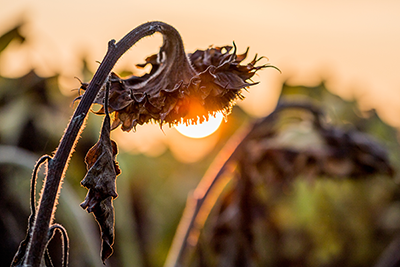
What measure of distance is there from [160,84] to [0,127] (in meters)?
1.20

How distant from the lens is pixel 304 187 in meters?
1.92

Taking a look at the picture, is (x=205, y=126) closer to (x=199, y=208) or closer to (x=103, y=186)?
(x=103, y=186)

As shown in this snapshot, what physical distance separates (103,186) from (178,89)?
144 millimetres

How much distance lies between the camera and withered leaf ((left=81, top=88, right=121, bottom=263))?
0.35 m

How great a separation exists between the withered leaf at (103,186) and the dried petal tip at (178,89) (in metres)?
0.05

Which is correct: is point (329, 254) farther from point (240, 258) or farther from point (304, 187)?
point (240, 258)

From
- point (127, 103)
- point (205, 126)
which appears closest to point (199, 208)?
point (205, 126)

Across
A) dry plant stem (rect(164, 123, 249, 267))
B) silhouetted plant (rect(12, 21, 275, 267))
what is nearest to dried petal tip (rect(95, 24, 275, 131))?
silhouetted plant (rect(12, 21, 275, 267))

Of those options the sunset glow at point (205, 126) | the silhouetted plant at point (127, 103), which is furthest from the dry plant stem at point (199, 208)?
the silhouetted plant at point (127, 103)

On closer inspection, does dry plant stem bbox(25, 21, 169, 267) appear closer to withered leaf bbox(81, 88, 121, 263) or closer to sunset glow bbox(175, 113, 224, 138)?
withered leaf bbox(81, 88, 121, 263)

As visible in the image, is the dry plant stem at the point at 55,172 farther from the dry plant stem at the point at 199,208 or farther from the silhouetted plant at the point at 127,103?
the dry plant stem at the point at 199,208

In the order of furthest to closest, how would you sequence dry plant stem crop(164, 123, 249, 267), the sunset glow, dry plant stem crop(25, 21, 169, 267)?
1. dry plant stem crop(164, 123, 249, 267)
2. the sunset glow
3. dry plant stem crop(25, 21, 169, 267)

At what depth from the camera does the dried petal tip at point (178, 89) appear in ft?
1.36

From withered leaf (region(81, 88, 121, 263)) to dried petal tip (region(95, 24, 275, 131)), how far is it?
54 mm
